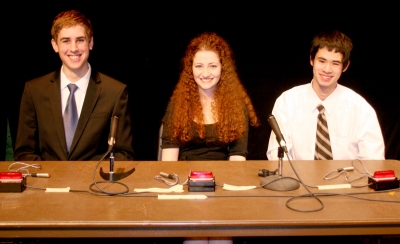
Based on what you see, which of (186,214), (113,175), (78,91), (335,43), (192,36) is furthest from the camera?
(192,36)

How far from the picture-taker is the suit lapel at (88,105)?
2836 millimetres

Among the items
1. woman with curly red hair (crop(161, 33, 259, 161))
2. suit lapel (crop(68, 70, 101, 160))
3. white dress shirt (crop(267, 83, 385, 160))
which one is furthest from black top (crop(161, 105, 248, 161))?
suit lapel (crop(68, 70, 101, 160))

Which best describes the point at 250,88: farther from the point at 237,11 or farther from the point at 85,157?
the point at 85,157

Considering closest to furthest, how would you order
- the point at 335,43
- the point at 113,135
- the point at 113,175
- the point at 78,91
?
the point at 113,135, the point at 113,175, the point at 78,91, the point at 335,43

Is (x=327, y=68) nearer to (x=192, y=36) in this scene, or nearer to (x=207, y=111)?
(x=207, y=111)

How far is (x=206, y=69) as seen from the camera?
9.55ft

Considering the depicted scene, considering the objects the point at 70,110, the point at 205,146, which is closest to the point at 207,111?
the point at 205,146

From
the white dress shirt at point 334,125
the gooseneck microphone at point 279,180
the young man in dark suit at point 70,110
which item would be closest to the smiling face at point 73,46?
the young man in dark suit at point 70,110

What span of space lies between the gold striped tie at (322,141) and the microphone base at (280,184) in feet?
3.15

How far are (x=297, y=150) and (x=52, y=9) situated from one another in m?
2.49

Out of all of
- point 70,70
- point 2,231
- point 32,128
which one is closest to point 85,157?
point 32,128

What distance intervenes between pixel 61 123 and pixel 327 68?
5.76ft

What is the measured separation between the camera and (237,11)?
13.6 feet

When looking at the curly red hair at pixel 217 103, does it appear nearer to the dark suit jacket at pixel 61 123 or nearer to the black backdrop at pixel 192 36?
the dark suit jacket at pixel 61 123
